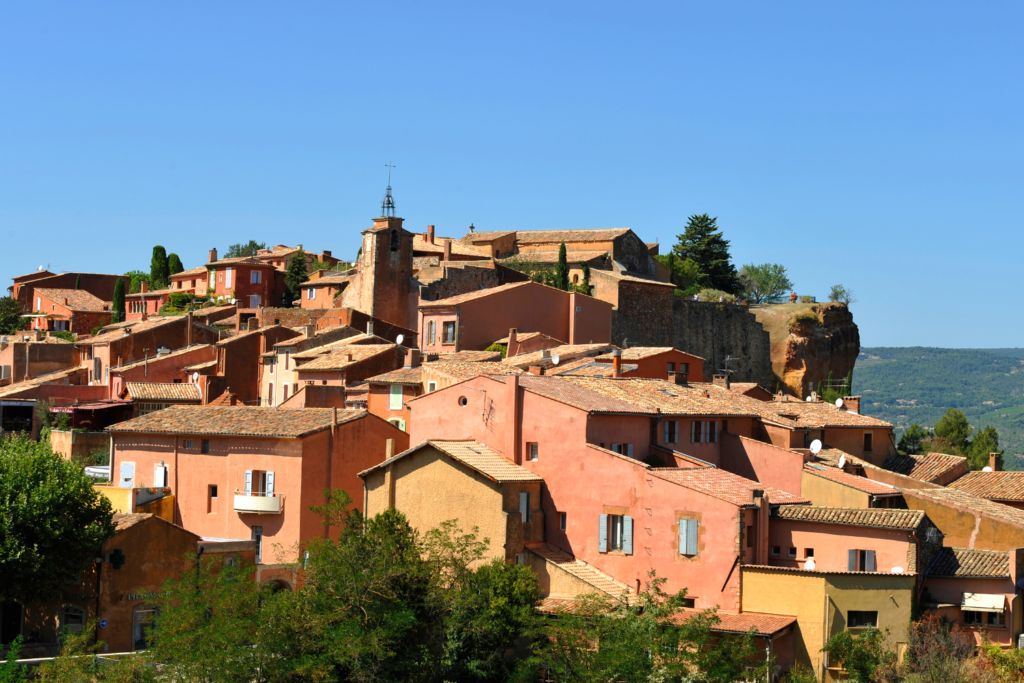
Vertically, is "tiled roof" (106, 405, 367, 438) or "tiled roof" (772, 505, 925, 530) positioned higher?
"tiled roof" (106, 405, 367, 438)

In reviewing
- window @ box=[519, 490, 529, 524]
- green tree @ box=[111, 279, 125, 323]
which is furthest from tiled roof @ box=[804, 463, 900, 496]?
green tree @ box=[111, 279, 125, 323]

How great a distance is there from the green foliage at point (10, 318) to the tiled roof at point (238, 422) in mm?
37558

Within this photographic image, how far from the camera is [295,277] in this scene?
227 feet

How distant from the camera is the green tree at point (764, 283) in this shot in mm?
83375

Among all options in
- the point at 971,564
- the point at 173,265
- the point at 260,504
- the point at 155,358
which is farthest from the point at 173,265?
the point at 971,564

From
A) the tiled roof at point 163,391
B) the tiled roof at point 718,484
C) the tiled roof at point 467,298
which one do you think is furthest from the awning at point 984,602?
the tiled roof at point 163,391

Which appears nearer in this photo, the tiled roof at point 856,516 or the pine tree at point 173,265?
the tiled roof at point 856,516

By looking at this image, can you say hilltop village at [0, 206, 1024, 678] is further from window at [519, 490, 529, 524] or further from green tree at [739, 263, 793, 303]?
green tree at [739, 263, 793, 303]

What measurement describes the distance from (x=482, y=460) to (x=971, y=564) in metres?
12.5

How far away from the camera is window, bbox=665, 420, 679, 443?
34.8 m

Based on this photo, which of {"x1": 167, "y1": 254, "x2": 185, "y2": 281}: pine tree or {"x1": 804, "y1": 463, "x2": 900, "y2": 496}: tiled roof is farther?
{"x1": 167, "y1": 254, "x2": 185, "y2": 281}: pine tree

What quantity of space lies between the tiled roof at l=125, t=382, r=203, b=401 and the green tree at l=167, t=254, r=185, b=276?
2987 centimetres

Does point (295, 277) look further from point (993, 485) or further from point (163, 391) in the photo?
point (993, 485)

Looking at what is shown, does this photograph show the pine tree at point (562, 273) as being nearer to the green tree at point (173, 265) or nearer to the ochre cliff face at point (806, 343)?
the ochre cliff face at point (806, 343)
